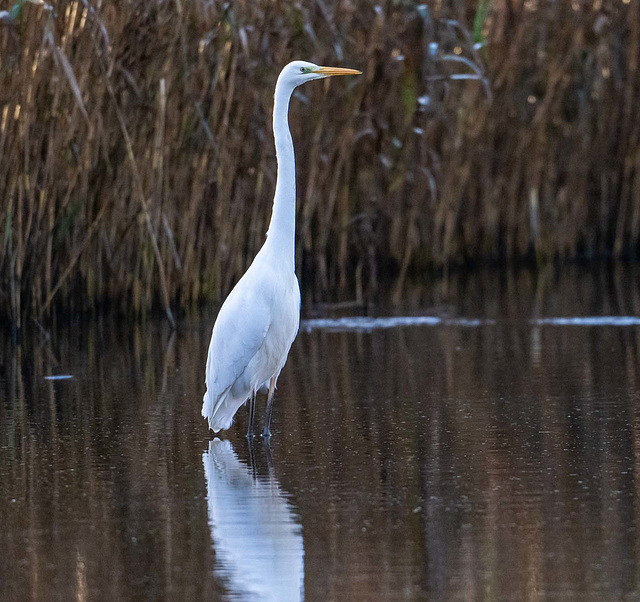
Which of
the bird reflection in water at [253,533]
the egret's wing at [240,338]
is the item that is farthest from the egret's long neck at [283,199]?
the bird reflection in water at [253,533]

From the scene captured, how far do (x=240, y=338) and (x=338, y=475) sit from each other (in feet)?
3.26

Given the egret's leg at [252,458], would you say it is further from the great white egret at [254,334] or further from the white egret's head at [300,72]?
the white egret's head at [300,72]

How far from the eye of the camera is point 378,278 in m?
11.2

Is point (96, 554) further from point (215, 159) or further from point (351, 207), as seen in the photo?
point (351, 207)

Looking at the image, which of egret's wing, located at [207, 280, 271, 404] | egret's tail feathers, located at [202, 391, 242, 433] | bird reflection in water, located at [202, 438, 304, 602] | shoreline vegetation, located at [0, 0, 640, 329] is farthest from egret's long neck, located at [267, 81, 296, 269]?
shoreline vegetation, located at [0, 0, 640, 329]

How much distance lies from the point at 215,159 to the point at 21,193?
136 cm

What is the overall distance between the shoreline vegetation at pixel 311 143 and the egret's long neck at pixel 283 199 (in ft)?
4.96

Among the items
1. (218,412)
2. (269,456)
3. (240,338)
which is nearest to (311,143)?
(240,338)

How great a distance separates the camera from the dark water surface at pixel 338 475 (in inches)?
129

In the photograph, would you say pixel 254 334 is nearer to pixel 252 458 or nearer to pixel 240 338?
pixel 240 338

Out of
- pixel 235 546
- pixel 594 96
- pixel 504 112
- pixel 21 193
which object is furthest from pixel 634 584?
pixel 594 96

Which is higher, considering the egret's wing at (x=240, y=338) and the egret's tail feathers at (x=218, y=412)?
the egret's wing at (x=240, y=338)

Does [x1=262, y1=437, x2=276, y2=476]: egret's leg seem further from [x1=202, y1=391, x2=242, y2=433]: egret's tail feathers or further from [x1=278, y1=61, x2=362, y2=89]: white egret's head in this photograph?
[x1=278, y1=61, x2=362, y2=89]: white egret's head

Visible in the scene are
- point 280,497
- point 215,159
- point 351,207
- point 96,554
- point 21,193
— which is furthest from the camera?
point 351,207
